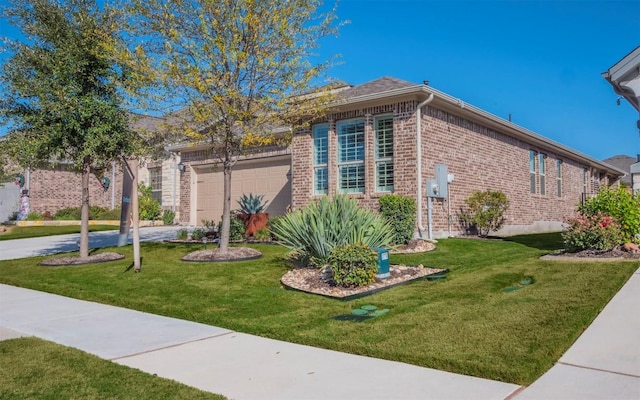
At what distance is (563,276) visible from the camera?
6945 mm

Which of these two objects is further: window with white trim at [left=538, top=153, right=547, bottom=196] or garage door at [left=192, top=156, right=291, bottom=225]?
window with white trim at [left=538, top=153, right=547, bottom=196]

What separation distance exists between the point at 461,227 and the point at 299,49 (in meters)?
6.77

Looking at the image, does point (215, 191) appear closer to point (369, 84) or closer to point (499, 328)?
point (369, 84)

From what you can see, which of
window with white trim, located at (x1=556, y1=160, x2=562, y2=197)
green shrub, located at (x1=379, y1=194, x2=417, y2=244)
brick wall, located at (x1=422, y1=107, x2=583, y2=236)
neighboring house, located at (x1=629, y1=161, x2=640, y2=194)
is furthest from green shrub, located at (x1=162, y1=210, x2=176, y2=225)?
neighboring house, located at (x1=629, y1=161, x2=640, y2=194)

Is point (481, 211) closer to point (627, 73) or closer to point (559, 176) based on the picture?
point (627, 73)

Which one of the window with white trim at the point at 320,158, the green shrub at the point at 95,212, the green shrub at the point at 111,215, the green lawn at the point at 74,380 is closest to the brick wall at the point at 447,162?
the window with white trim at the point at 320,158

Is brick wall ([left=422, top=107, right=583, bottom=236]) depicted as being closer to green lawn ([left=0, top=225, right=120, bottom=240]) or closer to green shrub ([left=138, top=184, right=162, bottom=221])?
green lawn ([left=0, top=225, right=120, bottom=240])

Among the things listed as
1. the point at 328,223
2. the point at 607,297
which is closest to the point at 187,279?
the point at 328,223

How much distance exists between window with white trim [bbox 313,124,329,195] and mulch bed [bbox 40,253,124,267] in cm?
566

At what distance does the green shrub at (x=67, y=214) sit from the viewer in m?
23.4

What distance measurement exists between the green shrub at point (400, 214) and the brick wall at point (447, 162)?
50 cm

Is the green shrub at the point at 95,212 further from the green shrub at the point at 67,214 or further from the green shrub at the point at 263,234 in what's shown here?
the green shrub at the point at 263,234

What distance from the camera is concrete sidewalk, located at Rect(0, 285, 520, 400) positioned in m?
3.35

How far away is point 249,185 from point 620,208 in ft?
37.7
